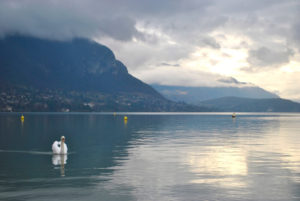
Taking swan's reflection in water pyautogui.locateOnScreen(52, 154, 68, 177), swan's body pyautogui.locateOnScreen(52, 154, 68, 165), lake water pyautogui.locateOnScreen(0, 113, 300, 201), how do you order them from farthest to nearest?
1. swan's body pyautogui.locateOnScreen(52, 154, 68, 165)
2. swan's reflection in water pyautogui.locateOnScreen(52, 154, 68, 177)
3. lake water pyautogui.locateOnScreen(0, 113, 300, 201)

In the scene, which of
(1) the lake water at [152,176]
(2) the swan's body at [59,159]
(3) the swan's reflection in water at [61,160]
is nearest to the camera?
(1) the lake water at [152,176]

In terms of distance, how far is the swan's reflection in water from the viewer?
32.3m

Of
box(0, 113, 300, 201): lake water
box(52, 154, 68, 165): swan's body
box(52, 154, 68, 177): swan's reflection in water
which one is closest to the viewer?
box(0, 113, 300, 201): lake water

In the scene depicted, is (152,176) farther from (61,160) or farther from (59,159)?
(59,159)

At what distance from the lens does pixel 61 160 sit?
129ft

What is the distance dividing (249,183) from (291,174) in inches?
238

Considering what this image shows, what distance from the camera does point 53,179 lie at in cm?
2775

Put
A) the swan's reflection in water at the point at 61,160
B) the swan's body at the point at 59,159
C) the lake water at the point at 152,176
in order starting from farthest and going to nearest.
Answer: the swan's body at the point at 59,159 → the swan's reflection in water at the point at 61,160 → the lake water at the point at 152,176

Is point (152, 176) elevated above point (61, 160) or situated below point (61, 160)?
above

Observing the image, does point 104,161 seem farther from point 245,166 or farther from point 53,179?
point 245,166

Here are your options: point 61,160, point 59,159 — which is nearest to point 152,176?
point 61,160

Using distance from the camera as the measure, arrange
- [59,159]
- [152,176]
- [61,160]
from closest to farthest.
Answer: [152,176]
[61,160]
[59,159]

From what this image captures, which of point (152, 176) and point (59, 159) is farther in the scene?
point (59, 159)

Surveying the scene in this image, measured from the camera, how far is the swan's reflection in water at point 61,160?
32.3 m
